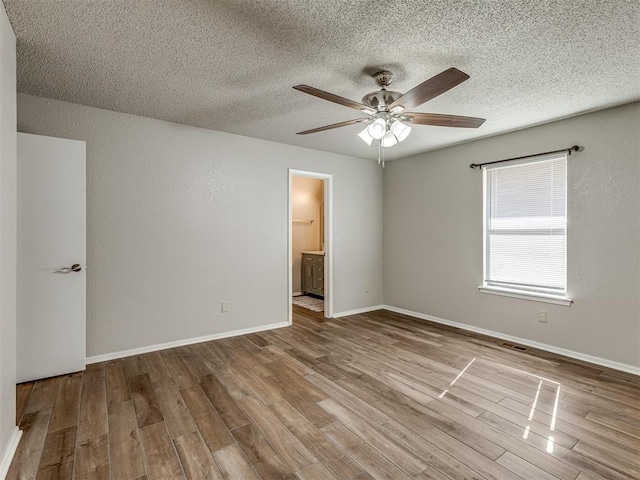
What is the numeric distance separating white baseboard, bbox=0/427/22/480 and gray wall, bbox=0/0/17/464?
27mm

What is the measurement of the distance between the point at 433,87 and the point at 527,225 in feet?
8.59

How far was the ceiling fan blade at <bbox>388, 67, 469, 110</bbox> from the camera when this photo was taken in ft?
5.94

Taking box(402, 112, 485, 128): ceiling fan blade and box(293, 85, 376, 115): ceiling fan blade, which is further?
box(402, 112, 485, 128): ceiling fan blade

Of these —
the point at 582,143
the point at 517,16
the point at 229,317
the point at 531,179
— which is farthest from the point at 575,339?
the point at 229,317

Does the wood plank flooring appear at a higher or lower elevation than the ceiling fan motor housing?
lower

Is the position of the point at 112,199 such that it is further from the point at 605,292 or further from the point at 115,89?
the point at 605,292

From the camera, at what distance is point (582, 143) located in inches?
131

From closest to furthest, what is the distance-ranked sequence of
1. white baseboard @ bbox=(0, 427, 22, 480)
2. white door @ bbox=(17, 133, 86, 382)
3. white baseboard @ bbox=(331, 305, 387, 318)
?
white baseboard @ bbox=(0, 427, 22, 480)
white door @ bbox=(17, 133, 86, 382)
white baseboard @ bbox=(331, 305, 387, 318)

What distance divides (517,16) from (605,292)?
279 centimetres

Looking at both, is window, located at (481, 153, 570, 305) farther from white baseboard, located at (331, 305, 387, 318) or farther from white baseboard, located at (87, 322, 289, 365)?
white baseboard, located at (87, 322, 289, 365)

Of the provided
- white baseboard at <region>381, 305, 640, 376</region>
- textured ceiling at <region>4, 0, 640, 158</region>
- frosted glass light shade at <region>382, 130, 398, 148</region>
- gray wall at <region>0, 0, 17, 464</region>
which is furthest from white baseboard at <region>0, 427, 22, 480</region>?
white baseboard at <region>381, 305, 640, 376</region>

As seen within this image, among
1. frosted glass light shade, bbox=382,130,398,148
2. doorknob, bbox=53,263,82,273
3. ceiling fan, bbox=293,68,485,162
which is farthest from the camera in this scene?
doorknob, bbox=53,263,82,273

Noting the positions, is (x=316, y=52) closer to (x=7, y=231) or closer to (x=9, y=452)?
(x=7, y=231)

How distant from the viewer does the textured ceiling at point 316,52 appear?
1.80 meters
